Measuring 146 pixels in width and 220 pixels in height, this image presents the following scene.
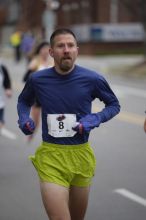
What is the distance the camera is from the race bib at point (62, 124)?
4900mm

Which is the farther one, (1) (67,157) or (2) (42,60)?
(2) (42,60)

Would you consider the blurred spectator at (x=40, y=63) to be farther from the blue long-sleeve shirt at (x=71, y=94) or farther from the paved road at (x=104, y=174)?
the blue long-sleeve shirt at (x=71, y=94)

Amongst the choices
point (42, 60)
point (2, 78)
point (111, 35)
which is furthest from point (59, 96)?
point (111, 35)

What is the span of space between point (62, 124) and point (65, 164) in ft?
1.04

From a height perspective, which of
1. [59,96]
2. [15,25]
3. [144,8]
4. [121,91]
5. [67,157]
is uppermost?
[59,96]

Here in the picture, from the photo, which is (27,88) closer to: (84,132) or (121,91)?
(84,132)

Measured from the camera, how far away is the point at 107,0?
3816 cm

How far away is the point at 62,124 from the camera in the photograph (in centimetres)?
489

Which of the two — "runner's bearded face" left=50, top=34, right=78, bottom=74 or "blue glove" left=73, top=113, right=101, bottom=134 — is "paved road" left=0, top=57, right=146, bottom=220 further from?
"runner's bearded face" left=50, top=34, right=78, bottom=74

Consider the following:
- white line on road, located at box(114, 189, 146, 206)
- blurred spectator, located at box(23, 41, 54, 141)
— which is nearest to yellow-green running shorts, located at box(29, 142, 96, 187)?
white line on road, located at box(114, 189, 146, 206)

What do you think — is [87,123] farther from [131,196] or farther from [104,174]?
[104,174]

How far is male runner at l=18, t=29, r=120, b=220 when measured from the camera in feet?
15.7

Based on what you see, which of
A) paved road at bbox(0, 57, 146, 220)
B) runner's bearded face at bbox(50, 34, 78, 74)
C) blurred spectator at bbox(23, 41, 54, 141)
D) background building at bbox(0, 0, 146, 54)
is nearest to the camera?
runner's bearded face at bbox(50, 34, 78, 74)

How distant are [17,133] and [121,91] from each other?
24.9 ft
